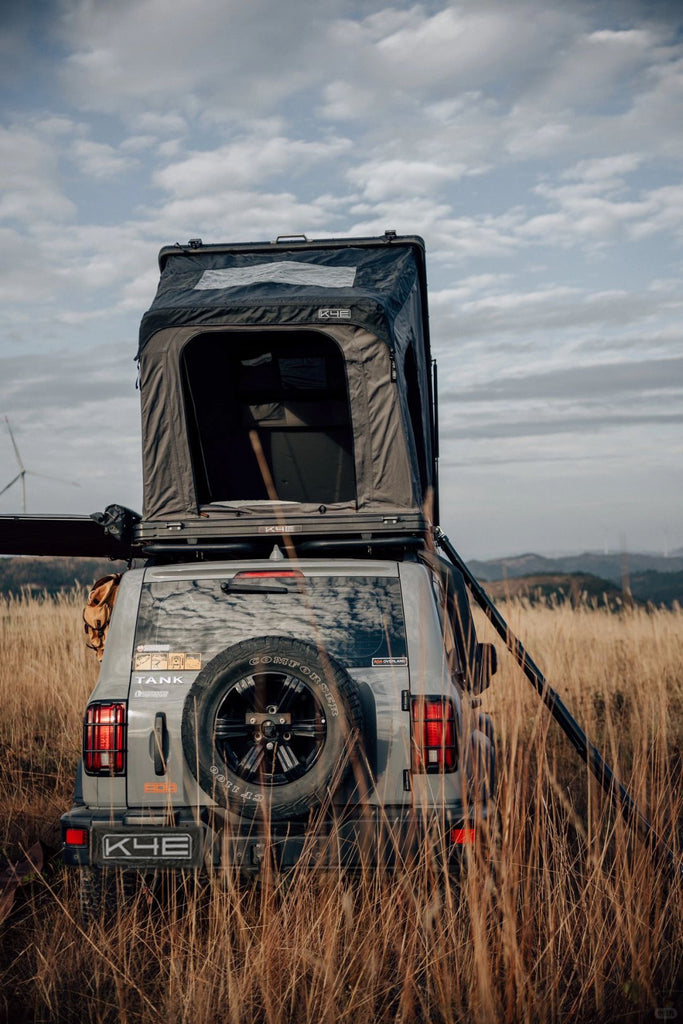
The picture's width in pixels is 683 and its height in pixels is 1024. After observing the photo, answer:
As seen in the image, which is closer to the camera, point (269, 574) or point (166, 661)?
point (166, 661)

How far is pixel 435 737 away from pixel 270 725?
742 millimetres

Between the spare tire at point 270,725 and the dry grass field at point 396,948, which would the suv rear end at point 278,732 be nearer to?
the spare tire at point 270,725

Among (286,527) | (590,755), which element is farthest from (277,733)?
(590,755)

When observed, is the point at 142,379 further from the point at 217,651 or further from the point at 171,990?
the point at 171,990

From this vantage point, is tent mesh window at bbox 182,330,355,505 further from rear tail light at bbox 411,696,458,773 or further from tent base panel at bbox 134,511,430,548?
rear tail light at bbox 411,696,458,773

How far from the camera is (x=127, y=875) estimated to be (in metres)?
4.15

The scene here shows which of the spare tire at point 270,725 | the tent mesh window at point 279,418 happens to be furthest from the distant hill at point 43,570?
the spare tire at point 270,725

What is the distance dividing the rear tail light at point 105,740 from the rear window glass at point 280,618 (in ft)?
0.83

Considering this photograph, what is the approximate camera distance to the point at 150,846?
4.05 m

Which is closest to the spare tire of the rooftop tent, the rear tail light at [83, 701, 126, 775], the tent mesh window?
the rear tail light at [83, 701, 126, 775]

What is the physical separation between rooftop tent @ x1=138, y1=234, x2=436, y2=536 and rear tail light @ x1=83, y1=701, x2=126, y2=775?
128 centimetres

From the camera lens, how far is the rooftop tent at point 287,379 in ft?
18.8

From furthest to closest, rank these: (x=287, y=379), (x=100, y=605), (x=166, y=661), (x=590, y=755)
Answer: (x=287, y=379) → (x=100, y=605) → (x=590, y=755) → (x=166, y=661)

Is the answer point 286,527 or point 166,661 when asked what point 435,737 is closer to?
point 166,661
